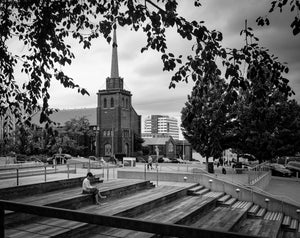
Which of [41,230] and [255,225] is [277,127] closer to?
[255,225]

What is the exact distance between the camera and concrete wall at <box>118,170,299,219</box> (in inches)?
614

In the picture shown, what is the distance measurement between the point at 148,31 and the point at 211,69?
64.8 inches

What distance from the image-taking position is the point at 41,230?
23.5 ft

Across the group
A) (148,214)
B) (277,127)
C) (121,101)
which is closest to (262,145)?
(277,127)

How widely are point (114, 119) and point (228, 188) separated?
59.3m

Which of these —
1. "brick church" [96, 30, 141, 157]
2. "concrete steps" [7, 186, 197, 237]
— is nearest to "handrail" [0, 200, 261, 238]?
"concrete steps" [7, 186, 197, 237]

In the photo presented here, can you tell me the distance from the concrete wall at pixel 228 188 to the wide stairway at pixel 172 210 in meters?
0.40

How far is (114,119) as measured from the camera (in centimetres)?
7588

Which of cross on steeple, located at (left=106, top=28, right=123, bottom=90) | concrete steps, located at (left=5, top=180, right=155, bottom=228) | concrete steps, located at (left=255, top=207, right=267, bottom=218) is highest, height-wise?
cross on steeple, located at (left=106, top=28, right=123, bottom=90)

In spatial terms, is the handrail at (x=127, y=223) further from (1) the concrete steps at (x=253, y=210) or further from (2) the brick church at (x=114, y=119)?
(2) the brick church at (x=114, y=119)

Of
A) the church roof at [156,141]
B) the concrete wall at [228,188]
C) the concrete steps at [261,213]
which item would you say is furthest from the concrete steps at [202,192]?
the church roof at [156,141]

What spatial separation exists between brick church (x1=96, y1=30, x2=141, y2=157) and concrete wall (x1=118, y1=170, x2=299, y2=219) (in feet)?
173

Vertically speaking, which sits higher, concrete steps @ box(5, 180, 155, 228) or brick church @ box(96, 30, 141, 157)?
brick church @ box(96, 30, 141, 157)

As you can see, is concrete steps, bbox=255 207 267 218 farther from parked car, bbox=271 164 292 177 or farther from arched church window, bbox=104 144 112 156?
arched church window, bbox=104 144 112 156
